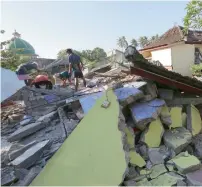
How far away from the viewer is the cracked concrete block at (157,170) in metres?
3.52

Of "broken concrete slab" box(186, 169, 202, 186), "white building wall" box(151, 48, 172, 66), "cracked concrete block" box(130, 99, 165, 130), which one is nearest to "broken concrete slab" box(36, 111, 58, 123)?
"cracked concrete block" box(130, 99, 165, 130)

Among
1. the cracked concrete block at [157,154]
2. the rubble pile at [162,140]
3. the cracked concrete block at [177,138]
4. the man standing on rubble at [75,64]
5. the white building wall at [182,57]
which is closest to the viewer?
the rubble pile at [162,140]

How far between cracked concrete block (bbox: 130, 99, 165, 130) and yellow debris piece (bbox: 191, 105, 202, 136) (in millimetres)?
897

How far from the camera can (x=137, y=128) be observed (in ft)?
14.8

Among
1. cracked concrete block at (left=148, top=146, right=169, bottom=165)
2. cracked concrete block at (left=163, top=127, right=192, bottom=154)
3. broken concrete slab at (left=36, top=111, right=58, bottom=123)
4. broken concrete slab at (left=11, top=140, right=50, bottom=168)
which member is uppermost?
broken concrete slab at (left=36, top=111, right=58, bottom=123)

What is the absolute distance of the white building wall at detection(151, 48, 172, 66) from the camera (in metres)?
14.2

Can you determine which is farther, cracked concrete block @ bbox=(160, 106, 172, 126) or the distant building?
the distant building

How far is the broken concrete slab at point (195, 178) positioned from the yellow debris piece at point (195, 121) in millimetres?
1334

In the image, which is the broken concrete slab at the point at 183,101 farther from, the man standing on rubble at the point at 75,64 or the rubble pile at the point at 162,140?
the man standing on rubble at the point at 75,64

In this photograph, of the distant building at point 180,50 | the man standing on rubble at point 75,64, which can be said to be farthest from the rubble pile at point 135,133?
the distant building at point 180,50

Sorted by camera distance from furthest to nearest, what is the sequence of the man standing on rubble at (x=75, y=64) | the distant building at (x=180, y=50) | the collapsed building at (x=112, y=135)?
the distant building at (x=180, y=50) → the man standing on rubble at (x=75, y=64) → the collapsed building at (x=112, y=135)

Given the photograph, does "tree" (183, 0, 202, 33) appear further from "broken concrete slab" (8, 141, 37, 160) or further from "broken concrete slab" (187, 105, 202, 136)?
"broken concrete slab" (8, 141, 37, 160)

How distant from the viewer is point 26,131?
3.73 metres

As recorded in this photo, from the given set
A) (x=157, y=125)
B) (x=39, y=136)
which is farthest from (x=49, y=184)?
(x=157, y=125)
